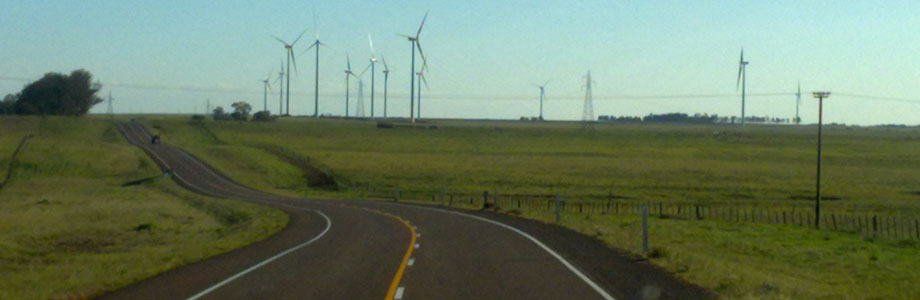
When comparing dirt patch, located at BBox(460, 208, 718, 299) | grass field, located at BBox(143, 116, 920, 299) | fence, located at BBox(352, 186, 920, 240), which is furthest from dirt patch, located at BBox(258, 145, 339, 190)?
dirt patch, located at BBox(460, 208, 718, 299)

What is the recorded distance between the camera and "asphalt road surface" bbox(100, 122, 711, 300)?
14914 mm

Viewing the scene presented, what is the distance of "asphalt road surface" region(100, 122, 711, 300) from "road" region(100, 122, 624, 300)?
0.06ft

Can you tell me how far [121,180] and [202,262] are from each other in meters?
65.3

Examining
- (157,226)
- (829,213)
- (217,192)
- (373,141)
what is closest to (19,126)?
(373,141)

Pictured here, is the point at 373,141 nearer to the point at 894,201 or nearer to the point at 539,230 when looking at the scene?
the point at 894,201

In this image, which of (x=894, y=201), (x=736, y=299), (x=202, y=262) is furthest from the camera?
(x=894, y=201)

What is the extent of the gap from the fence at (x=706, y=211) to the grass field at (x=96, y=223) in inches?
646

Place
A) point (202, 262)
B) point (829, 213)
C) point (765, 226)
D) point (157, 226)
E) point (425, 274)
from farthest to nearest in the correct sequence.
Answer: point (829, 213) → point (765, 226) → point (157, 226) → point (202, 262) → point (425, 274)

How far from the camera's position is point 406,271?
18406 millimetres

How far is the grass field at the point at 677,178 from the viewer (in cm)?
2233

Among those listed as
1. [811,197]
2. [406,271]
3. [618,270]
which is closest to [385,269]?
[406,271]

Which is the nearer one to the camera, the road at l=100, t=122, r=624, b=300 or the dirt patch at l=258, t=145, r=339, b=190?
the road at l=100, t=122, r=624, b=300

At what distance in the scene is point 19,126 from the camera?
504ft

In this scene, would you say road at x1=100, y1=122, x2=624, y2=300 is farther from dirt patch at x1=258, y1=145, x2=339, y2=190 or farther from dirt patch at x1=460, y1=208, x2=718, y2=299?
dirt patch at x1=258, y1=145, x2=339, y2=190
